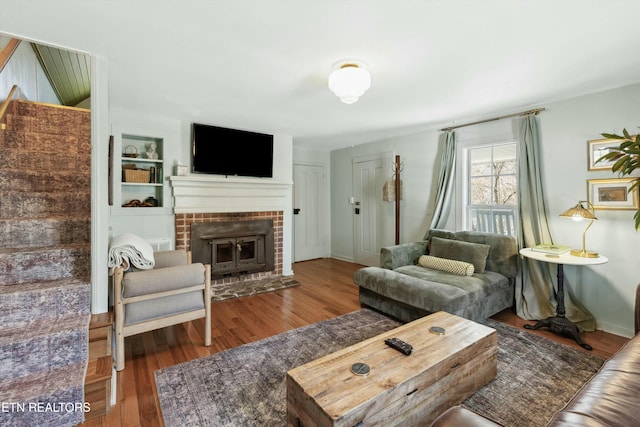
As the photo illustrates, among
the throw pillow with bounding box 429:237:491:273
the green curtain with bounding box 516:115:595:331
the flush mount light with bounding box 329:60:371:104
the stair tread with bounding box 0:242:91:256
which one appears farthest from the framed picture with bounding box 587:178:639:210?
the stair tread with bounding box 0:242:91:256

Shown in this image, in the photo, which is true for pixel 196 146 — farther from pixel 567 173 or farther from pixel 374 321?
pixel 567 173

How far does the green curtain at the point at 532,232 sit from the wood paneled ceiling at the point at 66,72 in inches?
174

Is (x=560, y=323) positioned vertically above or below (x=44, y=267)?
below

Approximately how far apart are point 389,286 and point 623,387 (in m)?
1.92

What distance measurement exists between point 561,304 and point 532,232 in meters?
0.76

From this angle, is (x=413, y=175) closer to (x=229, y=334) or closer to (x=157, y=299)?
(x=229, y=334)

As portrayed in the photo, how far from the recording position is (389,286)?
2873 millimetres

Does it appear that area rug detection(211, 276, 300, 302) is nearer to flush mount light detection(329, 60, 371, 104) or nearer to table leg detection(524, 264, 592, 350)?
flush mount light detection(329, 60, 371, 104)

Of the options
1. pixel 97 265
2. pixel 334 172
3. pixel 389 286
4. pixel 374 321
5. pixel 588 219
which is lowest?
pixel 374 321

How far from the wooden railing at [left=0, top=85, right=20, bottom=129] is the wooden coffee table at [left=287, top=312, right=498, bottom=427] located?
3599mm

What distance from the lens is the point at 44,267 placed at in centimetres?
209

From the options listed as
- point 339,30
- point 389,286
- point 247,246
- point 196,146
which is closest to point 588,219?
point 389,286

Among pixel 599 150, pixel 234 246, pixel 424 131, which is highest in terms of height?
pixel 424 131

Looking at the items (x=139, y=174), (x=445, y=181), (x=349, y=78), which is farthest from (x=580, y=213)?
(x=139, y=174)
